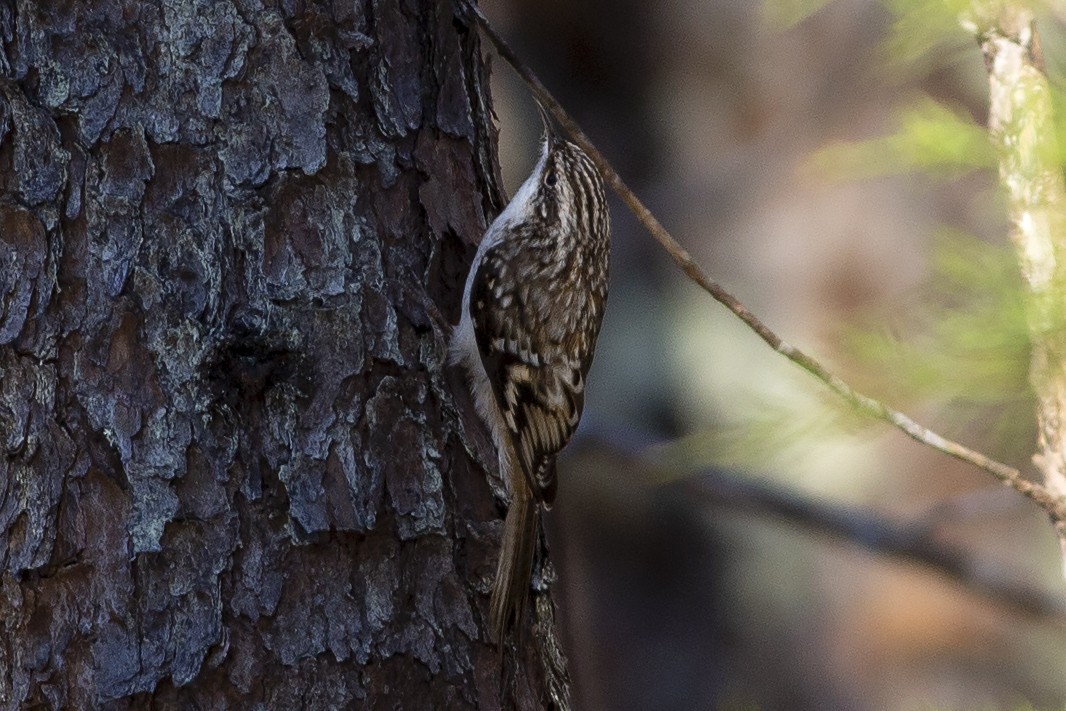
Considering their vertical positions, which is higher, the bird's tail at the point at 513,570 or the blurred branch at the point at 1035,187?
the blurred branch at the point at 1035,187

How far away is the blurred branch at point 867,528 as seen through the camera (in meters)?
4.32

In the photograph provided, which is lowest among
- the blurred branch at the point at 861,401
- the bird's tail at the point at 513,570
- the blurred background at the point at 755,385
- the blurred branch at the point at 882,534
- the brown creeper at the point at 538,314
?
the bird's tail at the point at 513,570

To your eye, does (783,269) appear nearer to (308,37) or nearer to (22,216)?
(308,37)

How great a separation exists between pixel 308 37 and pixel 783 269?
3219mm

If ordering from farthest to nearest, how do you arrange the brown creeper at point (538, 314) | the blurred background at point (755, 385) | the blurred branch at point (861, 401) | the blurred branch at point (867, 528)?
1. the blurred background at point (755, 385)
2. the blurred branch at point (867, 528)
3. the brown creeper at point (538, 314)
4. the blurred branch at point (861, 401)

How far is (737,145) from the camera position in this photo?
5180 millimetres

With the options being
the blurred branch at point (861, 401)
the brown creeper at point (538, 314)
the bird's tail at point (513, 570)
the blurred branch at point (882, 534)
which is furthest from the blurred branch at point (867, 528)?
the blurred branch at point (861, 401)

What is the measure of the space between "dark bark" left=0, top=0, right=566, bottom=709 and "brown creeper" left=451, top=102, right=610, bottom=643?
1.08 ft

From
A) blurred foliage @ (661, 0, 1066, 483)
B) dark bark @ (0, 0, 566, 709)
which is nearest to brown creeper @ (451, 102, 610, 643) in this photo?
dark bark @ (0, 0, 566, 709)

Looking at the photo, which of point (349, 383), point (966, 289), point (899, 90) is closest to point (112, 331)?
point (349, 383)

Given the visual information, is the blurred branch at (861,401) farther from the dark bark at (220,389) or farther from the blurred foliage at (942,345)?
the dark bark at (220,389)

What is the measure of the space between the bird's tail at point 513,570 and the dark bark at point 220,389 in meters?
0.03

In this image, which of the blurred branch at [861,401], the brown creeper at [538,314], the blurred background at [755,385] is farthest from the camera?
the blurred background at [755,385]

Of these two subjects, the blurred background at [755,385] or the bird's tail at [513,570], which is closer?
the bird's tail at [513,570]
